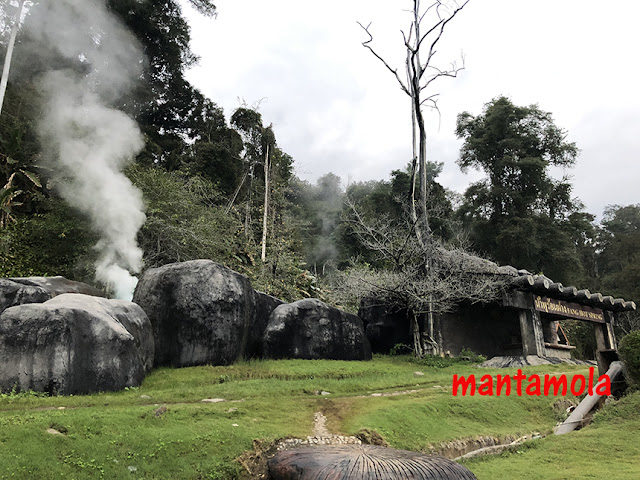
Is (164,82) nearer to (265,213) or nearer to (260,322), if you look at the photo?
(265,213)

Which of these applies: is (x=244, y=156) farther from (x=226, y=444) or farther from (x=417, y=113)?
(x=226, y=444)

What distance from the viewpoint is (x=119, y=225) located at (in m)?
17.3

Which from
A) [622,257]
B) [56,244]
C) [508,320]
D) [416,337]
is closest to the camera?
[416,337]

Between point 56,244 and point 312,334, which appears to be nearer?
point 312,334

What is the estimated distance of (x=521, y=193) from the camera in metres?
31.1

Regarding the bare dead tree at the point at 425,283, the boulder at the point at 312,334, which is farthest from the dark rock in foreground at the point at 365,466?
the bare dead tree at the point at 425,283

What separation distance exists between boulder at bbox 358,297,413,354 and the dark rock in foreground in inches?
509

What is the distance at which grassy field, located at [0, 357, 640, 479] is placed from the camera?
16.9ft

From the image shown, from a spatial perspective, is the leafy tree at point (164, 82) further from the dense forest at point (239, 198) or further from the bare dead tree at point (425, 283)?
the bare dead tree at point (425, 283)

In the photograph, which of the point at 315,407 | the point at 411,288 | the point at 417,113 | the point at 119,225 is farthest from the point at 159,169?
the point at 315,407

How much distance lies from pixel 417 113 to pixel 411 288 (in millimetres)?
7630

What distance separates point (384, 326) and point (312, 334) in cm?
449

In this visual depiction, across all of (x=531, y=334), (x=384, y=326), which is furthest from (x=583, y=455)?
(x=384, y=326)

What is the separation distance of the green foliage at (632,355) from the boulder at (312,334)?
25.5ft
